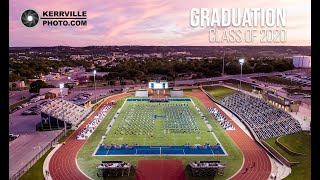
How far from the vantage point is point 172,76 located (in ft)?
113

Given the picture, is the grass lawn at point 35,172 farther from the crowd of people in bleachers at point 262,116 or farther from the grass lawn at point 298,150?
the crowd of people in bleachers at point 262,116

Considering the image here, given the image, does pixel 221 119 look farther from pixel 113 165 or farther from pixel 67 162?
pixel 67 162

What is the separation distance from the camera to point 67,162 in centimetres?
1497

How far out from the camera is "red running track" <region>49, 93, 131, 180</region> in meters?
13.6

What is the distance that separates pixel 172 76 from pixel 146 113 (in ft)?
36.3

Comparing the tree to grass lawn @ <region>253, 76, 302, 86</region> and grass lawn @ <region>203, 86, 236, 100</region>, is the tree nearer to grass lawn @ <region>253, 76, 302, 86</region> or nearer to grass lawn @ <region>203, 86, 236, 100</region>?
grass lawn @ <region>203, 86, 236, 100</region>

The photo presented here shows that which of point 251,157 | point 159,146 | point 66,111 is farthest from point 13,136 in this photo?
point 251,157

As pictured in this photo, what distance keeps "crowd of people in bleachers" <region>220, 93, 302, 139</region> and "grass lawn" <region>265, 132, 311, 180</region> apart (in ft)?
2.22

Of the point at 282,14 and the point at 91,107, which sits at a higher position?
the point at 282,14

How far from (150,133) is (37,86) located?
15.1m

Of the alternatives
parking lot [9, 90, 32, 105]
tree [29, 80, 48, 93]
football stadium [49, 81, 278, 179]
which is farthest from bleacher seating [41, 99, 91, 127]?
tree [29, 80, 48, 93]
